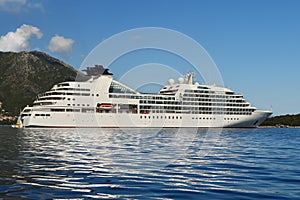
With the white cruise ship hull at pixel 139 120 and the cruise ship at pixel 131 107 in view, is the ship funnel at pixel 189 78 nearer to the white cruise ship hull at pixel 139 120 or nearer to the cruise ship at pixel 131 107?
the cruise ship at pixel 131 107

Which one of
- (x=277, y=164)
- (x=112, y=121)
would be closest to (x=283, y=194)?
(x=277, y=164)

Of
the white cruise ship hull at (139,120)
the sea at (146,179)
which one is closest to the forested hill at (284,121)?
the white cruise ship hull at (139,120)

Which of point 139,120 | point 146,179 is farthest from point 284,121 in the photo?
point 146,179

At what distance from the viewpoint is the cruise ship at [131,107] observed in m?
87.2

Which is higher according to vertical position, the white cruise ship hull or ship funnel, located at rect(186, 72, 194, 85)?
ship funnel, located at rect(186, 72, 194, 85)

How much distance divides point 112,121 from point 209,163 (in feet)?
240

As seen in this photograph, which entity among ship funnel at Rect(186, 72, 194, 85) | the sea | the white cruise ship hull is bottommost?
→ the sea

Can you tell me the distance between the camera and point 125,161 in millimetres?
17797

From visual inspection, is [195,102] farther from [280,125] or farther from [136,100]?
[280,125]

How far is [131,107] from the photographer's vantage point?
9438cm

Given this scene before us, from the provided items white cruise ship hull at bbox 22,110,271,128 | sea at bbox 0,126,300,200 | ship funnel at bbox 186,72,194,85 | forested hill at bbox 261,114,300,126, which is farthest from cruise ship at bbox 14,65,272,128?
forested hill at bbox 261,114,300,126

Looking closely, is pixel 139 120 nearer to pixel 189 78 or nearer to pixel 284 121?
pixel 189 78

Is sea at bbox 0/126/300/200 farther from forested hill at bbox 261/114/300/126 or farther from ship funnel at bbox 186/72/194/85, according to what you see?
forested hill at bbox 261/114/300/126

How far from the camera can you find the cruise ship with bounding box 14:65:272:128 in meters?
87.2
